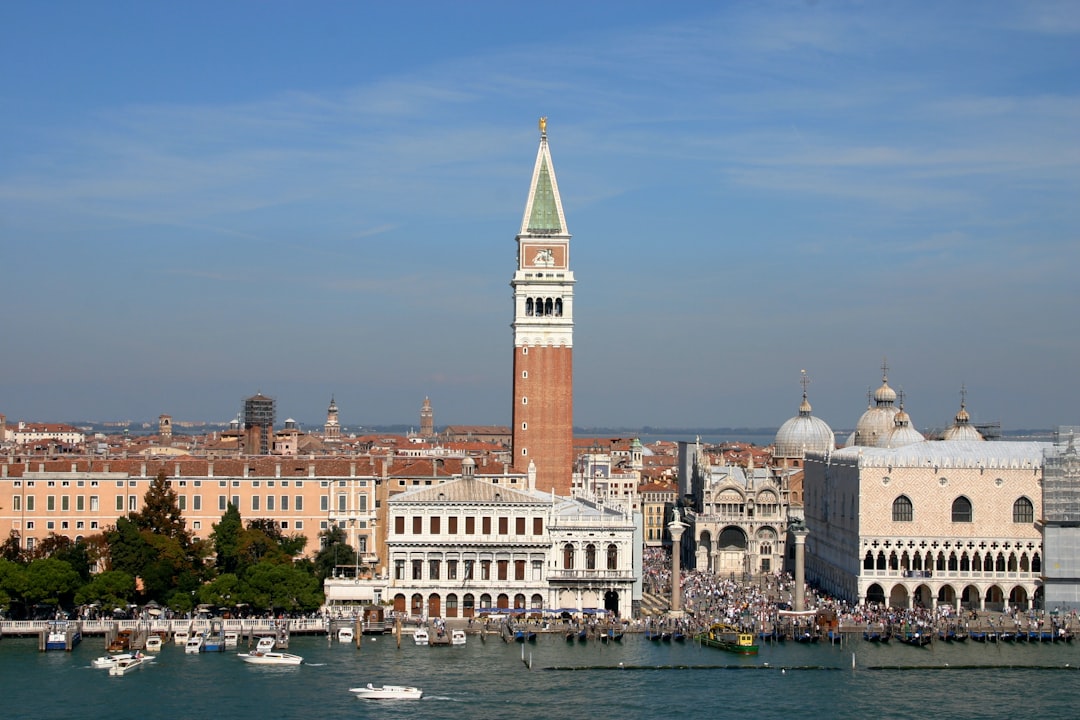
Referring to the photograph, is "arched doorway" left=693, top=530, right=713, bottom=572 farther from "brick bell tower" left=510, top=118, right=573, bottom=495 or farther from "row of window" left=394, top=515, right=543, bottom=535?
"row of window" left=394, top=515, right=543, bottom=535

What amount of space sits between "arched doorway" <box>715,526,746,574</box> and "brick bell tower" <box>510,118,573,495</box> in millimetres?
10400

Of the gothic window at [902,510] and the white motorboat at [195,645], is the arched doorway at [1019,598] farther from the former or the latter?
the white motorboat at [195,645]

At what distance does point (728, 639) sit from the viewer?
1810 inches

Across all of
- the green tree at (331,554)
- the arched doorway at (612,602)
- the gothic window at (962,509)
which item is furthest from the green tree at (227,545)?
the gothic window at (962,509)

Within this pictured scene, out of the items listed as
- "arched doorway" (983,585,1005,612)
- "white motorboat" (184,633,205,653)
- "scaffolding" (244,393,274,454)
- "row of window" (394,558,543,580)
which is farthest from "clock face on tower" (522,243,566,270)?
"scaffolding" (244,393,274,454)

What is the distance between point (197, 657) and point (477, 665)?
7.65 metres

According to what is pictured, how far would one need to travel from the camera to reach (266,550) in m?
51.0

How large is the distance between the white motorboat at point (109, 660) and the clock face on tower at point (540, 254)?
78.4 feet

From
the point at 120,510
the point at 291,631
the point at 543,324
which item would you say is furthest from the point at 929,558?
the point at 120,510

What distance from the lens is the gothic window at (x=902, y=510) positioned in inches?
2100

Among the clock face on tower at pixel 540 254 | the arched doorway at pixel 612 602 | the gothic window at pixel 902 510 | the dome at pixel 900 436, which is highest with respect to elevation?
the clock face on tower at pixel 540 254

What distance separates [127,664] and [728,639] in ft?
54.5

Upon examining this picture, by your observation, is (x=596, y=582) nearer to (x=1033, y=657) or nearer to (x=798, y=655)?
(x=798, y=655)

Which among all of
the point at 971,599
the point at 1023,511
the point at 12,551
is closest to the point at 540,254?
the point at 1023,511
